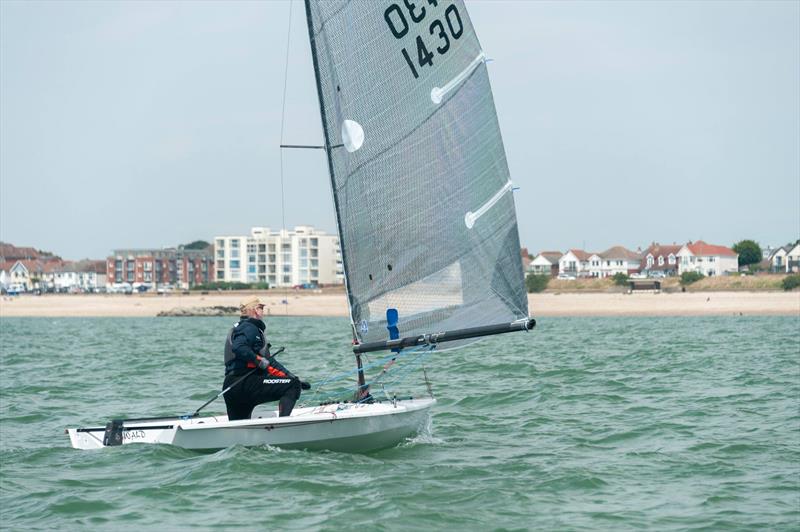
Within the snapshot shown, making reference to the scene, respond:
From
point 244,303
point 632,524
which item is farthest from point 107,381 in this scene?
point 632,524

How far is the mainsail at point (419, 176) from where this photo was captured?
1305 centimetres

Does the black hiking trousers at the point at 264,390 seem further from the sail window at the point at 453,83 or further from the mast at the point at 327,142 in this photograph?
the sail window at the point at 453,83

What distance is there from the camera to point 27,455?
1334cm

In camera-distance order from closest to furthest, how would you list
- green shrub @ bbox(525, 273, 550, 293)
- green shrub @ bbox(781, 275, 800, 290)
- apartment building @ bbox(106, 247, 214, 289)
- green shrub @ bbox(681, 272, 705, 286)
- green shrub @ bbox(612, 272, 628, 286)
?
green shrub @ bbox(781, 275, 800, 290)
green shrub @ bbox(681, 272, 705, 286)
green shrub @ bbox(612, 272, 628, 286)
green shrub @ bbox(525, 273, 550, 293)
apartment building @ bbox(106, 247, 214, 289)

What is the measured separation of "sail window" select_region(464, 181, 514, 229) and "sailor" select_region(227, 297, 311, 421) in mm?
2809

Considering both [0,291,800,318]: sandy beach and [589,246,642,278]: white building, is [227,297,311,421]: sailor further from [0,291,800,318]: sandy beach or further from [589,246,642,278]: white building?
[589,246,642,278]: white building

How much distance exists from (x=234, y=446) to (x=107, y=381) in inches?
496

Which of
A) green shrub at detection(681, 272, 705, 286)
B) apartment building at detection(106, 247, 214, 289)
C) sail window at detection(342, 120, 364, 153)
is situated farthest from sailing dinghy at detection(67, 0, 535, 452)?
apartment building at detection(106, 247, 214, 289)

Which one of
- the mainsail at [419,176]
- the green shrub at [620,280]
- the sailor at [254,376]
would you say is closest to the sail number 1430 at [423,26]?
the mainsail at [419,176]

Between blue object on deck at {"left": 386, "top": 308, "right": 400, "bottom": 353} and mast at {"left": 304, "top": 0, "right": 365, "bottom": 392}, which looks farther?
blue object on deck at {"left": 386, "top": 308, "right": 400, "bottom": 353}

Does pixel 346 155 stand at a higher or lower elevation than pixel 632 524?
higher

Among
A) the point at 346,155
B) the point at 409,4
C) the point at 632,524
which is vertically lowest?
the point at 632,524

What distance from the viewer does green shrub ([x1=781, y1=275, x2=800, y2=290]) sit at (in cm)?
8719

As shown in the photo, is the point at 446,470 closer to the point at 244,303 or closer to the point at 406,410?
the point at 406,410
